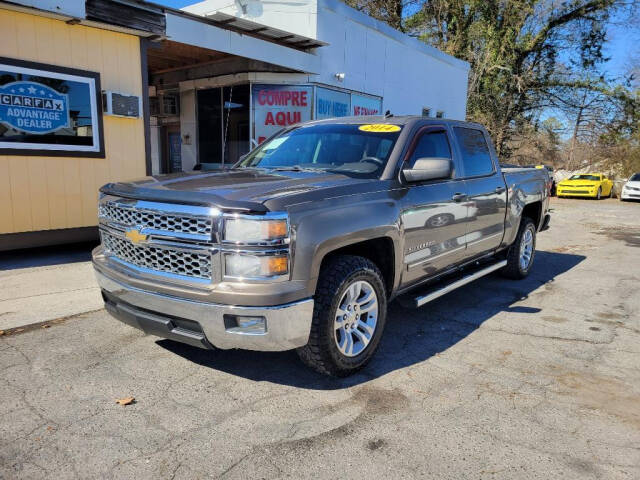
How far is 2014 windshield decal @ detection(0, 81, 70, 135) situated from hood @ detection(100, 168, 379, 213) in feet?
14.4

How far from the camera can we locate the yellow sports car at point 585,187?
23.3 meters

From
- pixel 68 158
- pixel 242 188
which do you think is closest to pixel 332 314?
pixel 242 188

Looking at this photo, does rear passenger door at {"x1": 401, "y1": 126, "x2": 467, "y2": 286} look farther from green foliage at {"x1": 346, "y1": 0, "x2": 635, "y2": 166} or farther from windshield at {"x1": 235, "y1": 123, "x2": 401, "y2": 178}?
green foliage at {"x1": 346, "y1": 0, "x2": 635, "y2": 166}

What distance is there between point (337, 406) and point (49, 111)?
6533mm

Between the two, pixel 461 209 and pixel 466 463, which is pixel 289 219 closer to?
pixel 466 463

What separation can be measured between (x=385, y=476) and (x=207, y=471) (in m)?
0.90

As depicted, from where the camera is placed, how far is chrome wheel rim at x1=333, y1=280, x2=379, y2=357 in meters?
3.32

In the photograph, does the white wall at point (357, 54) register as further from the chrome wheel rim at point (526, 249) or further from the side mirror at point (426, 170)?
the side mirror at point (426, 170)

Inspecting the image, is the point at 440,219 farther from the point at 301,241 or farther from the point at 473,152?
the point at 301,241

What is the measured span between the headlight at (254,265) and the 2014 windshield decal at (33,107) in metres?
5.76

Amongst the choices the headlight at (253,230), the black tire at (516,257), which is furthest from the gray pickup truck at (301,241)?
the black tire at (516,257)

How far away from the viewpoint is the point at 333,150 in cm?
427

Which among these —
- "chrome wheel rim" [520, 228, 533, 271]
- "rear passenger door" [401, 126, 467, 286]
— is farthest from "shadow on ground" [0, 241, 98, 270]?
"chrome wheel rim" [520, 228, 533, 271]

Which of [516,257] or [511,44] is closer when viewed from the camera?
[516,257]
